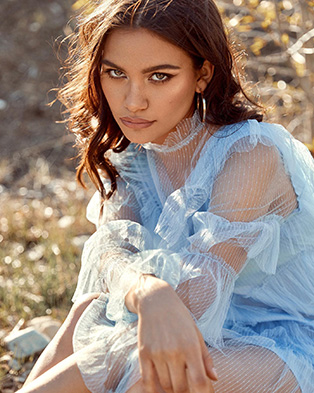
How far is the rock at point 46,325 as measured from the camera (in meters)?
2.85

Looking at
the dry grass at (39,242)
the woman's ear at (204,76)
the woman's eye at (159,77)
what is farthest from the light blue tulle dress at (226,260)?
the dry grass at (39,242)

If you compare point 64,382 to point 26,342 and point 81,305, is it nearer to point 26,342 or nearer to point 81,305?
point 81,305

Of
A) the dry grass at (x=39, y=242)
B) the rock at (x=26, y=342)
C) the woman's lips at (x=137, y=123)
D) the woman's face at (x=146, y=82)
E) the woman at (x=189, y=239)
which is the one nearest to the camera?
the woman at (x=189, y=239)

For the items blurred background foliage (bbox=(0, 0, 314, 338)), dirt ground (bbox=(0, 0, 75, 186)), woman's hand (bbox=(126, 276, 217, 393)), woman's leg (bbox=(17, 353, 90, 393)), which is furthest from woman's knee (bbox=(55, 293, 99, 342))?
dirt ground (bbox=(0, 0, 75, 186))

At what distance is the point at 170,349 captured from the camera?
1542 mm

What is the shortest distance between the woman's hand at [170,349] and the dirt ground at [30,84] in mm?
3261

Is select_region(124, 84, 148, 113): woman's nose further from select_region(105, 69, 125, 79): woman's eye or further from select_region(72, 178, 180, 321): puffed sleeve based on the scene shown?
select_region(72, 178, 180, 321): puffed sleeve

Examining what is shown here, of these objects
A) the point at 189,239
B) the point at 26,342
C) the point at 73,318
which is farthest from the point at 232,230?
the point at 26,342

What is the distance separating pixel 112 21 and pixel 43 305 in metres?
1.62

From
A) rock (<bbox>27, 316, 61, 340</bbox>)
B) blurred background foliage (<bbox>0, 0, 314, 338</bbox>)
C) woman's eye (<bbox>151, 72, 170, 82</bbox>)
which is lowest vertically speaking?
rock (<bbox>27, 316, 61, 340</bbox>)

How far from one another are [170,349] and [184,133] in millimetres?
861

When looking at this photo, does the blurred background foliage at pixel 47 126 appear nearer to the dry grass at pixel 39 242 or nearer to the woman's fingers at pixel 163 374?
the dry grass at pixel 39 242

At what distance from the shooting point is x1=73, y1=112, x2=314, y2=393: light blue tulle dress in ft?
5.82

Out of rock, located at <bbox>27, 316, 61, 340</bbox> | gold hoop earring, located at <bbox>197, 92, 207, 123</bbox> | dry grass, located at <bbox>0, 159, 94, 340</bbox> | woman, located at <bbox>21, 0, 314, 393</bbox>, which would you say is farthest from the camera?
dry grass, located at <bbox>0, 159, 94, 340</bbox>
